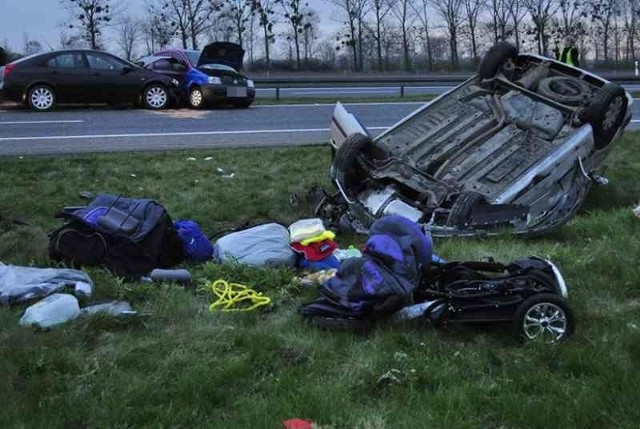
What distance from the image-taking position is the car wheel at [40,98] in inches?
629

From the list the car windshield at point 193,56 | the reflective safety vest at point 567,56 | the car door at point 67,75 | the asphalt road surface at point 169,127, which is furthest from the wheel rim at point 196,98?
the reflective safety vest at point 567,56

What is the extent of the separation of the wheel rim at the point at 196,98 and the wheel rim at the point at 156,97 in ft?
2.06

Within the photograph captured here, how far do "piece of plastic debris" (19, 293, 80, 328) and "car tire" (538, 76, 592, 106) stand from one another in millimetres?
4891

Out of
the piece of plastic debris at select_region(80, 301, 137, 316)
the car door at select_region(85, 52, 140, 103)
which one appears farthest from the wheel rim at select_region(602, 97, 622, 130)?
the car door at select_region(85, 52, 140, 103)

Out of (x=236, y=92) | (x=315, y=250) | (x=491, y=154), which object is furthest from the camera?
(x=236, y=92)

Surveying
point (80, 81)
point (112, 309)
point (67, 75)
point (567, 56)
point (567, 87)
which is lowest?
point (112, 309)

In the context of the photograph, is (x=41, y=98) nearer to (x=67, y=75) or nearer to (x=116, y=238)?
(x=67, y=75)

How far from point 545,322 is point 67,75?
585 inches

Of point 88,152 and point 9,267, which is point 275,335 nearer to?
point 9,267

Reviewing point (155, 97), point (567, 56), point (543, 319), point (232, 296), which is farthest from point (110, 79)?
point (543, 319)

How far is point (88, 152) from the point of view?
410 inches

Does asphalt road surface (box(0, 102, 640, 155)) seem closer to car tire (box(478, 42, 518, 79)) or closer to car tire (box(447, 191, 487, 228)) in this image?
car tire (box(478, 42, 518, 79))

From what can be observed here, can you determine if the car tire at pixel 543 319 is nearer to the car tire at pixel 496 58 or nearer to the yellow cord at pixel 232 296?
the yellow cord at pixel 232 296

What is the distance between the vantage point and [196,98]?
16969mm
